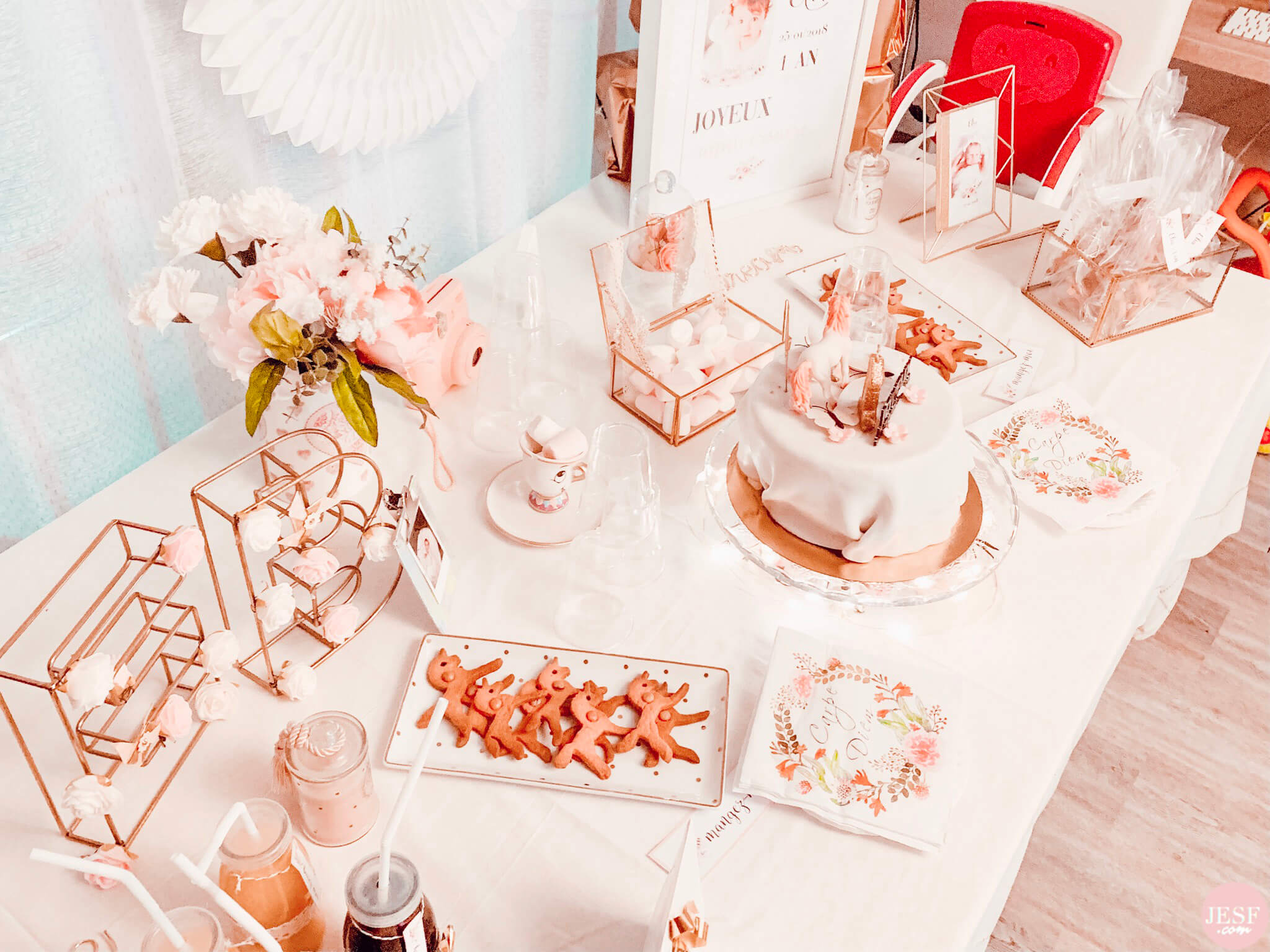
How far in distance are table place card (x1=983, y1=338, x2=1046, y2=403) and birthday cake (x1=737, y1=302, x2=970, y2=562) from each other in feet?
1.06

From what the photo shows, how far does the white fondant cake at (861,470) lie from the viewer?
1029 mm

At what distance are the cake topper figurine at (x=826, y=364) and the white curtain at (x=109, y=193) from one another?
75 cm

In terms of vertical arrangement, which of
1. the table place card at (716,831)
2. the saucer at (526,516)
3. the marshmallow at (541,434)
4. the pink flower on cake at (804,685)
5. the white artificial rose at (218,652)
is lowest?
the table place card at (716,831)

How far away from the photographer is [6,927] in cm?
81

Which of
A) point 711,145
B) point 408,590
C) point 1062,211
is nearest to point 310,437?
point 408,590

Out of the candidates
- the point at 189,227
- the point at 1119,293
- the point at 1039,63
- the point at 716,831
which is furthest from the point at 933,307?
the point at 189,227

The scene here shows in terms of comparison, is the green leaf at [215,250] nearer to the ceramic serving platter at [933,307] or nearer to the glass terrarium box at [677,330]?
the glass terrarium box at [677,330]

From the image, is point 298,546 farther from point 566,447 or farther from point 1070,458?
point 1070,458

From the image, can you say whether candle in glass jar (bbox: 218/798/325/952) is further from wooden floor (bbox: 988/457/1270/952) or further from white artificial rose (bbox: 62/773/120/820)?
wooden floor (bbox: 988/457/1270/952)

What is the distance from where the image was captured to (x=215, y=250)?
1.06m

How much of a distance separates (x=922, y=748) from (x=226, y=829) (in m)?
0.65

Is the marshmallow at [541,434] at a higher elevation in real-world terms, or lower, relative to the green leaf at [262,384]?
lower

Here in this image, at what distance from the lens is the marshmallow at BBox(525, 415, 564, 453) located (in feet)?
3.75

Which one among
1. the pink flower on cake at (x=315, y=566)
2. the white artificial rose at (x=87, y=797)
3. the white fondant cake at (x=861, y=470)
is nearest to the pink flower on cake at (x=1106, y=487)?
the white fondant cake at (x=861, y=470)
